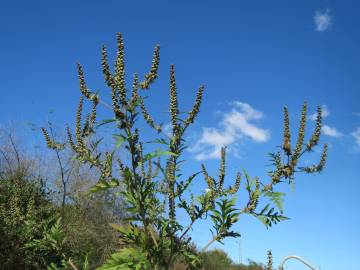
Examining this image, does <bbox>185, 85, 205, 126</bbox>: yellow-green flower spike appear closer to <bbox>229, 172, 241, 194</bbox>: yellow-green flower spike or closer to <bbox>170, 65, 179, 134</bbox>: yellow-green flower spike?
<bbox>170, 65, 179, 134</bbox>: yellow-green flower spike

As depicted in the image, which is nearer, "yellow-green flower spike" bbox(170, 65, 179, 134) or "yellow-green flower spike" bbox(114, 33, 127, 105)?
"yellow-green flower spike" bbox(114, 33, 127, 105)

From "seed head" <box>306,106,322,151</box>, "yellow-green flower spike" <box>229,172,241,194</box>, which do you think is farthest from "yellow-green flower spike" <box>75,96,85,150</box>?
"seed head" <box>306,106,322,151</box>

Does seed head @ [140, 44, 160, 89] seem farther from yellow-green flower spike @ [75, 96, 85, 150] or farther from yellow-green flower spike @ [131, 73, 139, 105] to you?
yellow-green flower spike @ [75, 96, 85, 150]

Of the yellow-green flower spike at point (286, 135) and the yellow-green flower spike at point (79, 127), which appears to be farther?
the yellow-green flower spike at point (79, 127)

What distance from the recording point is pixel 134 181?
14.5 ft

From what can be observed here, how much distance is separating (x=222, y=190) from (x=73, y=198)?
66.8 ft

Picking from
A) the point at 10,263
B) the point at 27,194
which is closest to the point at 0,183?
the point at 27,194

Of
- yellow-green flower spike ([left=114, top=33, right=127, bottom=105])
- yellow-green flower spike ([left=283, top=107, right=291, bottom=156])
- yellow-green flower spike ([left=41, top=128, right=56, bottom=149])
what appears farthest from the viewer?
yellow-green flower spike ([left=41, top=128, right=56, bottom=149])

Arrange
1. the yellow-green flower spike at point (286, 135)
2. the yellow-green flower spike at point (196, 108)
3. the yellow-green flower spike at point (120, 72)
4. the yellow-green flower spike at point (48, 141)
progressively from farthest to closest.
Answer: the yellow-green flower spike at point (48, 141) → the yellow-green flower spike at point (196, 108) → the yellow-green flower spike at point (286, 135) → the yellow-green flower spike at point (120, 72)

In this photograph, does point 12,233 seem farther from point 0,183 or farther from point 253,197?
point 253,197

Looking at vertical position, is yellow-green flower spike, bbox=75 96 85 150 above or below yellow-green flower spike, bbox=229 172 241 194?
above

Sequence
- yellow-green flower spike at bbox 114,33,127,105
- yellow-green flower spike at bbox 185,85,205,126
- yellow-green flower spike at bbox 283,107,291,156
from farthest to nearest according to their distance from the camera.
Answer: yellow-green flower spike at bbox 185,85,205,126
yellow-green flower spike at bbox 283,107,291,156
yellow-green flower spike at bbox 114,33,127,105

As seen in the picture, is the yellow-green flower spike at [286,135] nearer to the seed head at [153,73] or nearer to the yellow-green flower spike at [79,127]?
the seed head at [153,73]

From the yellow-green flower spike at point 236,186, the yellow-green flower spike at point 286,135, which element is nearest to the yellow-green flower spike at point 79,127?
the yellow-green flower spike at point 236,186
